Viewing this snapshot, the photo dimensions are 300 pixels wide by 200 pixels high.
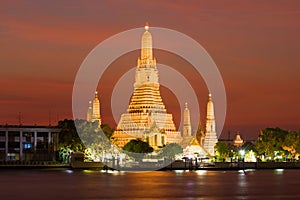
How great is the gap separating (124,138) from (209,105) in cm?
2529

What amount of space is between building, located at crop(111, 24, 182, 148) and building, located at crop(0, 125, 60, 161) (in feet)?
41.1

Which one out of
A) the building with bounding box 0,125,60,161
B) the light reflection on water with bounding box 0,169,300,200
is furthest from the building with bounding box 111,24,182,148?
the light reflection on water with bounding box 0,169,300,200

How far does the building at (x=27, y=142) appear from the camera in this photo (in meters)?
132

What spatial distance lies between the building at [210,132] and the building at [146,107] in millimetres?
9455

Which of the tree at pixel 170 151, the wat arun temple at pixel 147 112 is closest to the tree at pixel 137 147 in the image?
the tree at pixel 170 151

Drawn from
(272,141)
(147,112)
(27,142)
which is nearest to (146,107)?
(147,112)

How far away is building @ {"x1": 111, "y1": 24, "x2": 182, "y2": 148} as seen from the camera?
421 ft

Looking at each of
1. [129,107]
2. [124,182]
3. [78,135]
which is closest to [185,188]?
[124,182]

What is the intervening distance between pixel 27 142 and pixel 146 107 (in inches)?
860

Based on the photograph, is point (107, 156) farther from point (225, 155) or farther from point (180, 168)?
point (225, 155)

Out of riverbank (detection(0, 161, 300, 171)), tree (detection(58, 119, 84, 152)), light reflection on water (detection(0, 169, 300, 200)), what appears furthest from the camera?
riverbank (detection(0, 161, 300, 171))

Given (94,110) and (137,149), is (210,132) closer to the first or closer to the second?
(94,110)

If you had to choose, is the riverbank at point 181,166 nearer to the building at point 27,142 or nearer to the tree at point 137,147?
the tree at point 137,147

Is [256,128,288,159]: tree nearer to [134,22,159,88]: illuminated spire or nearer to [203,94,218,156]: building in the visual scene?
[203,94,218,156]: building
